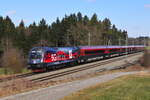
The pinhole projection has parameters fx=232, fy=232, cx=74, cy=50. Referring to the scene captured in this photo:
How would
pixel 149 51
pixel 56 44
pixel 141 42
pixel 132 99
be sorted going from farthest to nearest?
pixel 141 42 → pixel 56 44 → pixel 149 51 → pixel 132 99

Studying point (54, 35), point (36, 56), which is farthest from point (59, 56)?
point (54, 35)

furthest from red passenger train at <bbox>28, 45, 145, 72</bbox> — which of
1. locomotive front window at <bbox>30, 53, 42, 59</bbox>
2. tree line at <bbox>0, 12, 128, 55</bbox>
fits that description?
tree line at <bbox>0, 12, 128, 55</bbox>

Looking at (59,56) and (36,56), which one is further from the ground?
(36,56)

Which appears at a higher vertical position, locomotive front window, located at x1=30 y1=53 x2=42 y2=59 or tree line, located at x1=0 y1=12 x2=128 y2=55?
tree line, located at x1=0 y1=12 x2=128 y2=55

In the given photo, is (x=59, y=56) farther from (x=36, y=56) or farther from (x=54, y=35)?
(x=54, y=35)

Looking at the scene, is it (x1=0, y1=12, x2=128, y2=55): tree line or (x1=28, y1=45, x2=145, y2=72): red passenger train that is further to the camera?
(x1=0, y1=12, x2=128, y2=55): tree line

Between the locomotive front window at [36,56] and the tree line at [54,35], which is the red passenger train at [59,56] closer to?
the locomotive front window at [36,56]

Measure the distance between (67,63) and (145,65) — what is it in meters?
12.9

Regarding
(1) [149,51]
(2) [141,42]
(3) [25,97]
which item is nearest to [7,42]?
(1) [149,51]

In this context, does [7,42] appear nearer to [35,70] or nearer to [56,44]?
[56,44]

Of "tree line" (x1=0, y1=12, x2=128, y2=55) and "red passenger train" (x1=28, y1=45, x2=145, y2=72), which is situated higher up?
"tree line" (x1=0, y1=12, x2=128, y2=55)

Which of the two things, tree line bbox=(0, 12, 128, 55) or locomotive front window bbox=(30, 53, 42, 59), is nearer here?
locomotive front window bbox=(30, 53, 42, 59)

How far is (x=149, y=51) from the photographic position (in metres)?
40.4

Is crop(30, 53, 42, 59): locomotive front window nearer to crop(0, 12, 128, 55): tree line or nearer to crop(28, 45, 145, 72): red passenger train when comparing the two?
crop(28, 45, 145, 72): red passenger train
